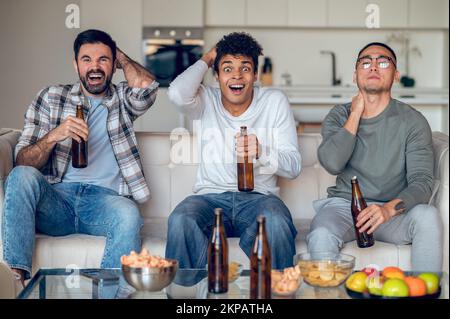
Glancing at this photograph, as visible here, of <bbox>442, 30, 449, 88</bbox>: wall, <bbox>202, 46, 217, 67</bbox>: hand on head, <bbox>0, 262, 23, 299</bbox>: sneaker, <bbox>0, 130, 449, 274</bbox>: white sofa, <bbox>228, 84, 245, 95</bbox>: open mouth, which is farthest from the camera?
<bbox>442, 30, 449, 88</bbox>: wall

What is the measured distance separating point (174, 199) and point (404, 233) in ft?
3.45

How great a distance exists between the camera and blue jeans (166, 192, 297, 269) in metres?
2.81

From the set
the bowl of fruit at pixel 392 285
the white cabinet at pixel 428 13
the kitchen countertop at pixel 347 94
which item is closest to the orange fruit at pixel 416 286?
the bowl of fruit at pixel 392 285

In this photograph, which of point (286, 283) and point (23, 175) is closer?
point (286, 283)

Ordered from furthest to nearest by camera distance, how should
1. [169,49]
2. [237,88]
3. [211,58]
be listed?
[169,49] < [211,58] < [237,88]

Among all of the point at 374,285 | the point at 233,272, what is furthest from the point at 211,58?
the point at 374,285

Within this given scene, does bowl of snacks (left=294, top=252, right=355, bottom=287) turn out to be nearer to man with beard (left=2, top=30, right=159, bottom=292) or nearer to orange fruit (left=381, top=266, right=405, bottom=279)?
orange fruit (left=381, top=266, right=405, bottom=279)

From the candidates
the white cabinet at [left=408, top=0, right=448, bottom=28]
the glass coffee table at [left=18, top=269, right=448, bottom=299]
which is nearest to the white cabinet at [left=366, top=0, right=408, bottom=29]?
the white cabinet at [left=408, top=0, right=448, bottom=28]

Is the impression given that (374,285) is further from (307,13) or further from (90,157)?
(307,13)

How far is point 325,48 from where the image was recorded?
22.3 ft

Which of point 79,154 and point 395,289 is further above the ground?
point 79,154

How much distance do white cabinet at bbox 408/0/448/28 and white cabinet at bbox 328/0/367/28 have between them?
0.41 metres

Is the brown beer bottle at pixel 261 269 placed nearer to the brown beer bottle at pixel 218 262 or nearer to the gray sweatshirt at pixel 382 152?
the brown beer bottle at pixel 218 262
